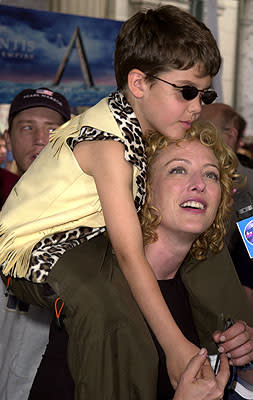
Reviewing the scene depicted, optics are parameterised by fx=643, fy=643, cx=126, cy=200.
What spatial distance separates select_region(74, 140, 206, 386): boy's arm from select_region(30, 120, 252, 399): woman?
278mm

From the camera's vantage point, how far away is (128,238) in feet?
7.53

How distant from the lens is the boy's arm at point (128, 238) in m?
2.19

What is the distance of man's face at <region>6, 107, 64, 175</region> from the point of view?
4.06m

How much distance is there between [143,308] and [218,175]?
747 mm

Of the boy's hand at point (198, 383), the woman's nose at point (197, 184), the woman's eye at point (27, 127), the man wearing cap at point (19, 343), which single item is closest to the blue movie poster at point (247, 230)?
the woman's nose at point (197, 184)

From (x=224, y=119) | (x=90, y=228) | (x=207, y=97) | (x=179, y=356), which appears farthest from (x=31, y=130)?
(x=179, y=356)

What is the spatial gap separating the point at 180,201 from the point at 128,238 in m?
0.38

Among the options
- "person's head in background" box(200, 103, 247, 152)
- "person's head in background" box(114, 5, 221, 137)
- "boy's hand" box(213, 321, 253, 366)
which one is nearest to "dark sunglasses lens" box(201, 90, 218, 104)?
"person's head in background" box(114, 5, 221, 137)

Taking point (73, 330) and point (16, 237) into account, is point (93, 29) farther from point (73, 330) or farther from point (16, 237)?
point (73, 330)

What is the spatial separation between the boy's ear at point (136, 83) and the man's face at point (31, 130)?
152 centimetres

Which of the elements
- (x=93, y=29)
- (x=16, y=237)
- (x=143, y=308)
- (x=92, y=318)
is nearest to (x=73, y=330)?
(x=92, y=318)

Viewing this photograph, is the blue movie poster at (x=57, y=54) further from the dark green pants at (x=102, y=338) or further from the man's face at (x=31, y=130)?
the dark green pants at (x=102, y=338)

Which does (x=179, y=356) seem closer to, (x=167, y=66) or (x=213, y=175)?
(x=213, y=175)

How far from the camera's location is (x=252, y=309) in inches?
113
